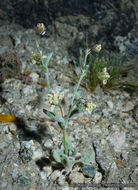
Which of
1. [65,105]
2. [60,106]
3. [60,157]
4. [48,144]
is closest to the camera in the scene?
[60,106]

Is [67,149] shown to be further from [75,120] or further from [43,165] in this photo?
[75,120]

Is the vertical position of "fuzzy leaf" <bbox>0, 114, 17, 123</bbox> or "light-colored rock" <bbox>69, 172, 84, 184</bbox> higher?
"fuzzy leaf" <bbox>0, 114, 17, 123</bbox>

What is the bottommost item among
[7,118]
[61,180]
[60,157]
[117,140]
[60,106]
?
[61,180]

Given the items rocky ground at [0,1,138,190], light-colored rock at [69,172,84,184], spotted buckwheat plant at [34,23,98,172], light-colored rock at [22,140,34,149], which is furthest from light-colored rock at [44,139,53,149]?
light-colored rock at [69,172,84,184]

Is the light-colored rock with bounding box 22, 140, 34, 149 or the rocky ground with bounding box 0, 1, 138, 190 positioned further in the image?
the light-colored rock with bounding box 22, 140, 34, 149

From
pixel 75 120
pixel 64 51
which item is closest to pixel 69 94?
pixel 75 120

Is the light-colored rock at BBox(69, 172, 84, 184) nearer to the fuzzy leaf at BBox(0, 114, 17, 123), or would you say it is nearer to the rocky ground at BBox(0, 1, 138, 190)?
the rocky ground at BBox(0, 1, 138, 190)

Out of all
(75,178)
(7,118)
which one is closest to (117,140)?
(75,178)

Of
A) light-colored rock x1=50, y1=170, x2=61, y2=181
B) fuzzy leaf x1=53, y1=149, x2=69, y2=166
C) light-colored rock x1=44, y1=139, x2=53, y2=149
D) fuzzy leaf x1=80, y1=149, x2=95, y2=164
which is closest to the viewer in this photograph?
fuzzy leaf x1=53, y1=149, x2=69, y2=166

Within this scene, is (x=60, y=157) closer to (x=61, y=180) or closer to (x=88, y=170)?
(x=61, y=180)
